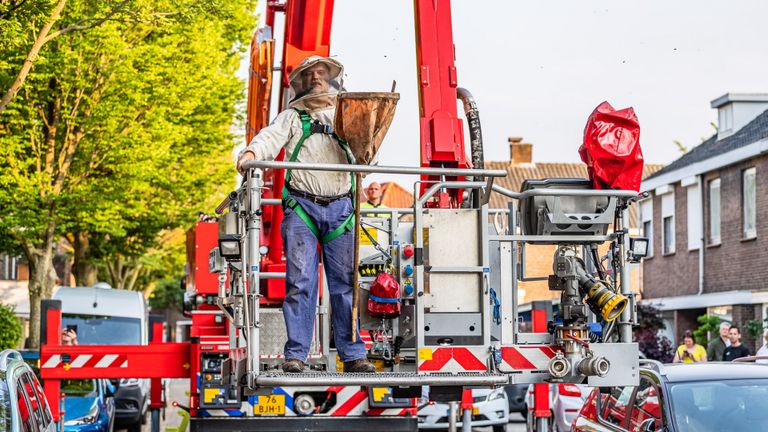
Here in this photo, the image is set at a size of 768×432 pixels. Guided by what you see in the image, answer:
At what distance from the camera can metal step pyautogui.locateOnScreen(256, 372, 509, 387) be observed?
736 cm

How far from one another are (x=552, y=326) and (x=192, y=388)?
17.0ft

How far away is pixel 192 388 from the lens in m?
12.6

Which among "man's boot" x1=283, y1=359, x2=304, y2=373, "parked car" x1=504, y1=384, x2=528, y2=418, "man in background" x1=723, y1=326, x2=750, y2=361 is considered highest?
"man's boot" x1=283, y1=359, x2=304, y2=373

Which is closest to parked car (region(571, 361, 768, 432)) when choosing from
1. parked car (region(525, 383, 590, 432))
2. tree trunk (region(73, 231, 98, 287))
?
parked car (region(525, 383, 590, 432))

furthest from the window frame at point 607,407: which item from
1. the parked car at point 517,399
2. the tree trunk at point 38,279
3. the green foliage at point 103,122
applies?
the tree trunk at point 38,279

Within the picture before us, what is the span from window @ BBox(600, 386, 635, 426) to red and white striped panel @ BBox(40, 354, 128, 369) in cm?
498

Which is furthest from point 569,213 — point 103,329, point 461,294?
point 103,329

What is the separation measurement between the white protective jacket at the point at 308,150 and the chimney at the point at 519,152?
63.0 metres

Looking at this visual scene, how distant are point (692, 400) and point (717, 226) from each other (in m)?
24.7

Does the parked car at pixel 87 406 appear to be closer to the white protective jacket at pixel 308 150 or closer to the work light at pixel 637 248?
the white protective jacket at pixel 308 150

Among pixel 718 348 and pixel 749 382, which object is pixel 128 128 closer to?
pixel 718 348

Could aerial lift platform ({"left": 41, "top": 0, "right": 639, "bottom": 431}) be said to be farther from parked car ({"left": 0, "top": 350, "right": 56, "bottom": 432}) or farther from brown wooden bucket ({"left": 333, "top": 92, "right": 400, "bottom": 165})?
parked car ({"left": 0, "top": 350, "right": 56, "bottom": 432})

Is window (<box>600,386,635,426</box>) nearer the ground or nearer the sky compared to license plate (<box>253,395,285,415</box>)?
nearer the sky

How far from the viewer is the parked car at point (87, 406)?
18906 mm
